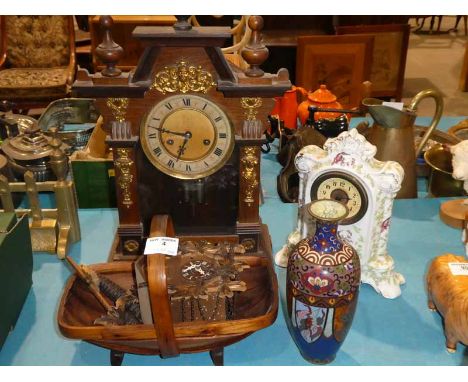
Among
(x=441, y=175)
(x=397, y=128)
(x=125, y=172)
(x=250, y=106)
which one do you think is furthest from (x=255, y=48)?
(x=441, y=175)

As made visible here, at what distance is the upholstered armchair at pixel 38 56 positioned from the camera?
356cm

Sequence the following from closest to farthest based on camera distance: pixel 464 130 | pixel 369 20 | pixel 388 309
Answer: pixel 388 309 < pixel 464 130 < pixel 369 20

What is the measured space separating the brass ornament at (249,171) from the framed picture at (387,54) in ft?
8.08

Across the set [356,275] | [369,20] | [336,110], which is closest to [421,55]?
[369,20]

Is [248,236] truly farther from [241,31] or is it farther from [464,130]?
[241,31]

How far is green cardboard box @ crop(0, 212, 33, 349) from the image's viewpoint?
1.41 metres

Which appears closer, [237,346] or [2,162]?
[237,346]

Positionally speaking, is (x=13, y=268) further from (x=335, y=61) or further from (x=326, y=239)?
(x=335, y=61)

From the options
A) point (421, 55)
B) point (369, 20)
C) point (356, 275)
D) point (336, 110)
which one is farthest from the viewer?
point (421, 55)

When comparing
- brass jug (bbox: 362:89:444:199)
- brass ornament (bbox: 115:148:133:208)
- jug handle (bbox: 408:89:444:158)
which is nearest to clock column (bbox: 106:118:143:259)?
brass ornament (bbox: 115:148:133:208)

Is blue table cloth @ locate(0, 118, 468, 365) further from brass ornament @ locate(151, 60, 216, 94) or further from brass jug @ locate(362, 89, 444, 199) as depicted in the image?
brass ornament @ locate(151, 60, 216, 94)

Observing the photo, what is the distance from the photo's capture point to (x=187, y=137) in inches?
59.9

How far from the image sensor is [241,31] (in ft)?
10.6

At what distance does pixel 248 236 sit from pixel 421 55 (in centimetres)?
463
